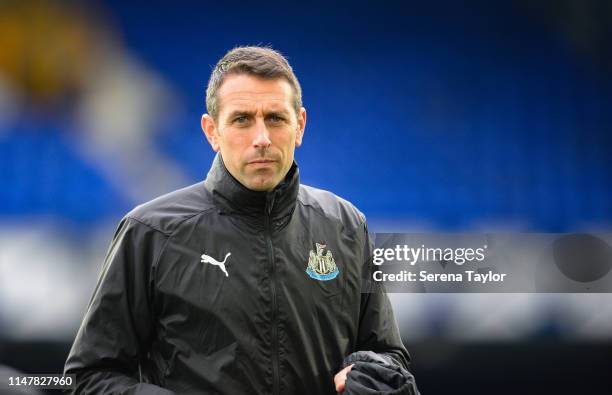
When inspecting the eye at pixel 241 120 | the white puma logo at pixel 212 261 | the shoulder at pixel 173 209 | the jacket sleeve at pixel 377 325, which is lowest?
the jacket sleeve at pixel 377 325

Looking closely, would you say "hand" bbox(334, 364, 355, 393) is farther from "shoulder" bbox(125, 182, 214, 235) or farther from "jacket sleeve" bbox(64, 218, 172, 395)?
"shoulder" bbox(125, 182, 214, 235)

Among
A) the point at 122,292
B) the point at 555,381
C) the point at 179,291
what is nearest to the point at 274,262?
the point at 179,291

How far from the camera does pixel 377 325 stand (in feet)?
5.30

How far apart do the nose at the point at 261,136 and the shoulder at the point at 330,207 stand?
23 cm

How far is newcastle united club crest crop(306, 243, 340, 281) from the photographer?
1545 mm

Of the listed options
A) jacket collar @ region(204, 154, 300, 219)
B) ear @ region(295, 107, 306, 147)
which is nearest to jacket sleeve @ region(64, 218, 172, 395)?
jacket collar @ region(204, 154, 300, 219)

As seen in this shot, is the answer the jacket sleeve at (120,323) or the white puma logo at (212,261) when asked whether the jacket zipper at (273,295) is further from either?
the jacket sleeve at (120,323)

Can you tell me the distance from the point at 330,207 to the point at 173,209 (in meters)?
0.42

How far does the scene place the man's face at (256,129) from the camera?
4.93 feet

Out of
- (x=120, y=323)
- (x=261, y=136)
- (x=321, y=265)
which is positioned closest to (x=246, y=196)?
(x=261, y=136)

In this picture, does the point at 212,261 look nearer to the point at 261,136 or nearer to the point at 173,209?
the point at 173,209

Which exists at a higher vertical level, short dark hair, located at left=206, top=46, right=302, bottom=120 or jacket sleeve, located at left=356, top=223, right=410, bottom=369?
short dark hair, located at left=206, top=46, right=302, bottom=120

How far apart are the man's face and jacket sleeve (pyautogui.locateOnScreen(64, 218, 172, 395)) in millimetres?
254

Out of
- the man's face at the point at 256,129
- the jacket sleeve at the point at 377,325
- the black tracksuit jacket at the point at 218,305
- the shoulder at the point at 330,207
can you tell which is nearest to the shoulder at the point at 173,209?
the black tracksuit jacket at the point at 218,305
